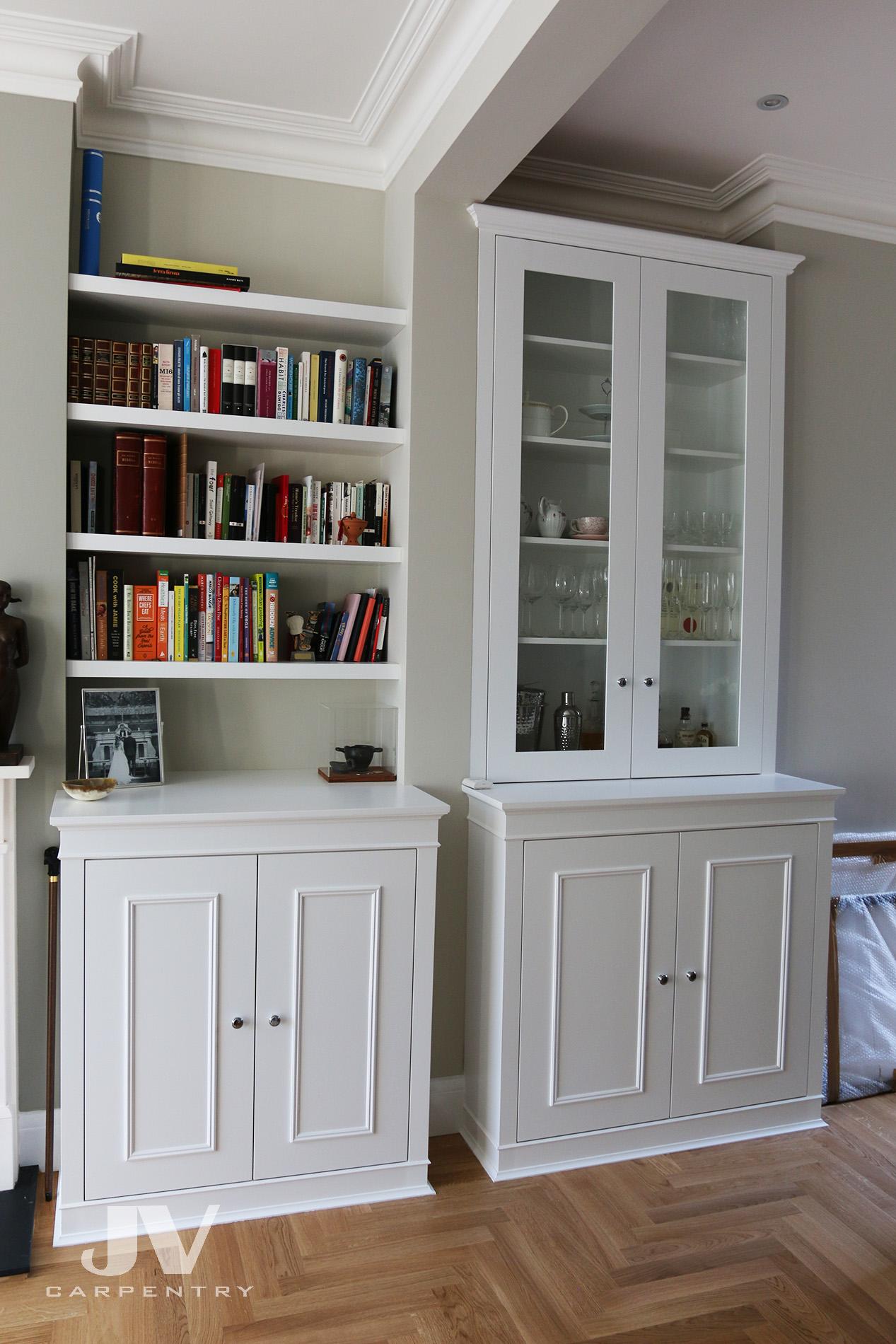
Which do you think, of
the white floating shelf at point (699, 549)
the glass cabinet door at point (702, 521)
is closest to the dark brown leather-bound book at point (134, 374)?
the glass cabinet door at point (702, 521)

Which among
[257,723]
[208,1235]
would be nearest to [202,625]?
[257,723]

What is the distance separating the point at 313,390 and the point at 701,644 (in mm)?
1332

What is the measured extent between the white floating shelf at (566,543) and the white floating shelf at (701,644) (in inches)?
13.3

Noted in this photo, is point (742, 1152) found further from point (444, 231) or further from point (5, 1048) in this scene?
point (444, 231)

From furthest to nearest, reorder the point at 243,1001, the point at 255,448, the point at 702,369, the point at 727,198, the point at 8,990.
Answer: the point at 727,198, the point at 702,369, the point at 255,448, the point at 8,990, the point at 243,1001

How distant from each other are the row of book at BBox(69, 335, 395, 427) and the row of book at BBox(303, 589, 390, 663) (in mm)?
505

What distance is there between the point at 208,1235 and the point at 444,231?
253 cm

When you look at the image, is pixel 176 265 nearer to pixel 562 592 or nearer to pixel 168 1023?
pixel 562 592

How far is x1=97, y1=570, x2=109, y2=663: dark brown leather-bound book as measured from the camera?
2623mm

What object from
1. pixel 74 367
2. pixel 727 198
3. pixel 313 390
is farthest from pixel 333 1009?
pixel 727 198

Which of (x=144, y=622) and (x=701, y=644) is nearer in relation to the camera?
(x=144, y=622)

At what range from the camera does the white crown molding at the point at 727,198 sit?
10.0 feet

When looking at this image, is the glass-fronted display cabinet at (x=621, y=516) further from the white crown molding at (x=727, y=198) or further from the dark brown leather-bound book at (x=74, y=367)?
the dark brown leather-bound book at (x=74, y=367)

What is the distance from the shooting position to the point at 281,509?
279 cm
